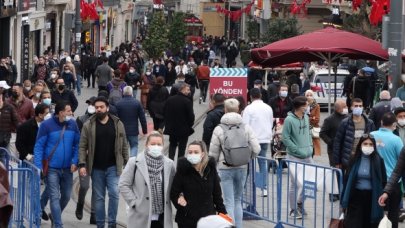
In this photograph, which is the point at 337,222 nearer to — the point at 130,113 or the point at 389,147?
the point at 389,147

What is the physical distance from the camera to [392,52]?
22219 millimetres

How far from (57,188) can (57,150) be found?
462 millimetres

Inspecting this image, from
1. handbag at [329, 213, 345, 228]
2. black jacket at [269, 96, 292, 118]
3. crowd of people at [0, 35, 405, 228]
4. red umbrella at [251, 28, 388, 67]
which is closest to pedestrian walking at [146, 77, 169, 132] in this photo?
red umbrella at [251, 28, 388, 67]

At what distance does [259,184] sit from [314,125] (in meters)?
5.75

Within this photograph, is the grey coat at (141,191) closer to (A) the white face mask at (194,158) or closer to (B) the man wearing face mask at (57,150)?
(A) the white face mask at (194,158)

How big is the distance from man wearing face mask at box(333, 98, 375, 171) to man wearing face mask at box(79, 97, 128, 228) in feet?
10.0

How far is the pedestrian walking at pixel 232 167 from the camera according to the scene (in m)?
14.6

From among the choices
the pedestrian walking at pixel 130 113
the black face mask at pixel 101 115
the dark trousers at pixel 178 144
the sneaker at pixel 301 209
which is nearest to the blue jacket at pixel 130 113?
the pedestrian walking at pixel 130 113

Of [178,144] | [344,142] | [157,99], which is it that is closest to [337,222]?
[344,142]

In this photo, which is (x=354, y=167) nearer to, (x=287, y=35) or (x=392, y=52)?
(x=392, y=52)

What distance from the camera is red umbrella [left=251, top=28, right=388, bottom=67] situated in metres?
21.9

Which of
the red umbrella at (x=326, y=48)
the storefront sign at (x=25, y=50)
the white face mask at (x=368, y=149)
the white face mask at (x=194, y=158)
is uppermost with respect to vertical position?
the red umbrella at (x=326, y=48)

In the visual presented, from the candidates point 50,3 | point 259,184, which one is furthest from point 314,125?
point 50,3

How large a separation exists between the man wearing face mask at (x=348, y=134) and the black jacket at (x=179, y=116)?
547 cm
